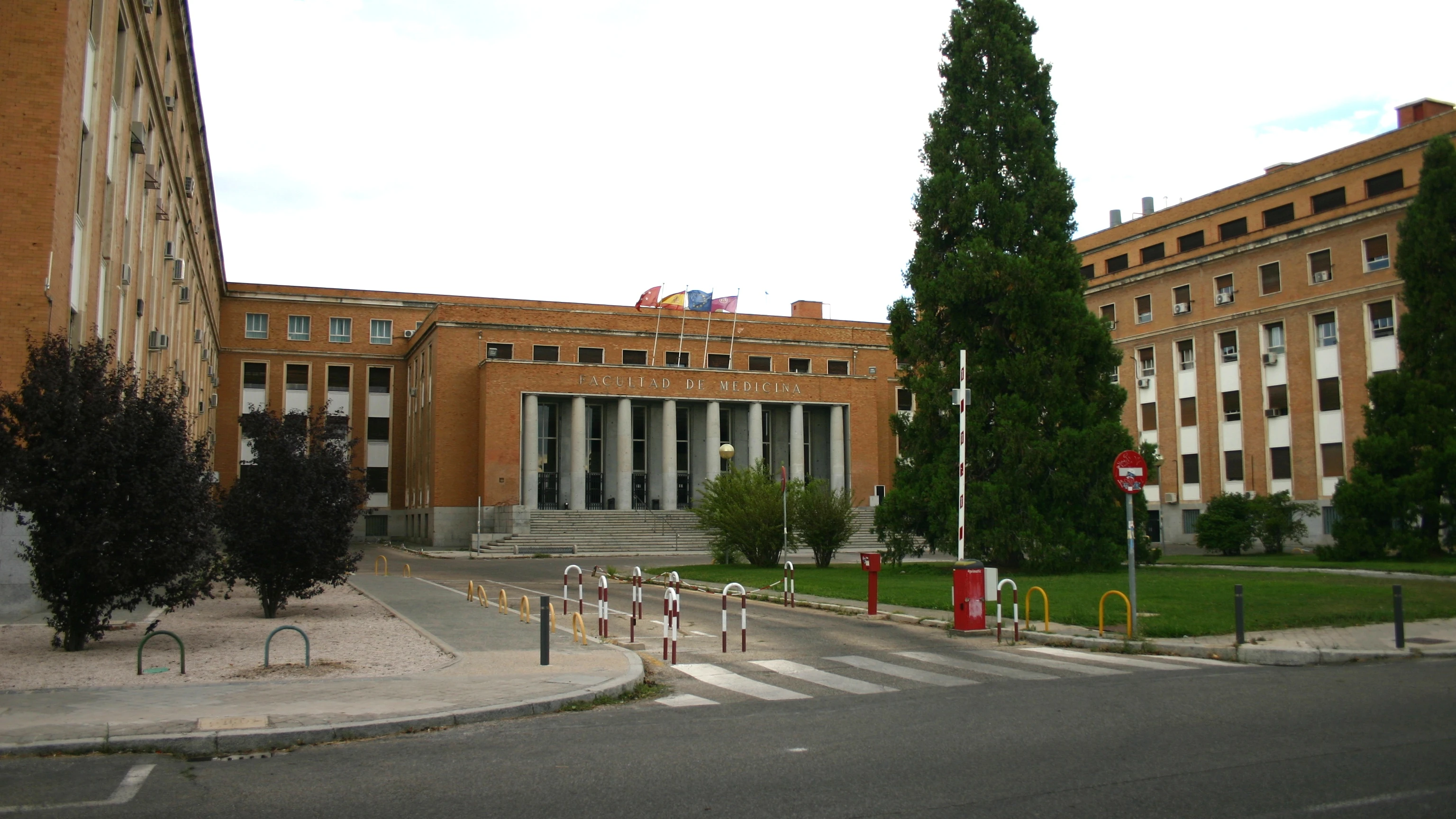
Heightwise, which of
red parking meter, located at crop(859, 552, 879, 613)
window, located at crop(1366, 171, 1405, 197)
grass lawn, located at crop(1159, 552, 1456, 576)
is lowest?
grass lawn, located at crop(1159, 552, 1456, 576)

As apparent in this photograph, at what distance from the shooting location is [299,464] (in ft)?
63.0

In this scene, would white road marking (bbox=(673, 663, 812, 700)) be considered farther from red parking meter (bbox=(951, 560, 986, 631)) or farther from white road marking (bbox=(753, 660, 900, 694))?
red parking meter (bbox=(951, 560, 986, 631))

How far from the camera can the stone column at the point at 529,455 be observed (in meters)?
58.1

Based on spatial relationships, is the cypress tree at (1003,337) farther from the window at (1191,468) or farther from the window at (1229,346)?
the window at (1191,468)

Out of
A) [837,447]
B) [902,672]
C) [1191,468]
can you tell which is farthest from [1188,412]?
[902,672]

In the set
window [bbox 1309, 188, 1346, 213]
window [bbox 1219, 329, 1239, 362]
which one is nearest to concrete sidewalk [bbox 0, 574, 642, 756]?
window [bbox 1309, 188, 1346, 213]

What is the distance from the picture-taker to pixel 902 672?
1248 cm

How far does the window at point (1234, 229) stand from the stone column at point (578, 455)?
34.2 metres

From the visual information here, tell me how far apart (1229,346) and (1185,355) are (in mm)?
2753

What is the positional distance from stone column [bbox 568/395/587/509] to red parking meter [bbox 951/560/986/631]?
1742 inches

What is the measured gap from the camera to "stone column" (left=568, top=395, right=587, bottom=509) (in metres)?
59.3

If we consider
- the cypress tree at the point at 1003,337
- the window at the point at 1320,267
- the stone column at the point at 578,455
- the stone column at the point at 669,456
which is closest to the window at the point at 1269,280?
the window at the point at 1320,267

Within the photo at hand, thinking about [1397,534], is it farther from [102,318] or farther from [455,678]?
[102,318]

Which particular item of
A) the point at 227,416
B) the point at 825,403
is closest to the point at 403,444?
the point at 227,416
